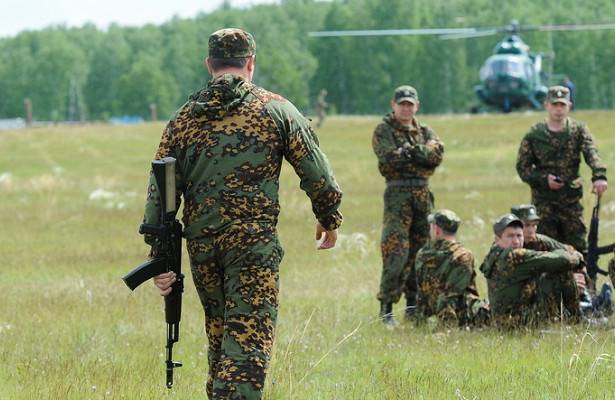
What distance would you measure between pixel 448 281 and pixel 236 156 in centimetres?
482

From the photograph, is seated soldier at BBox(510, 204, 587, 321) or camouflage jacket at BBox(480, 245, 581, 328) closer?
camouflage jacket at BBox(480, 245, 581, 328)

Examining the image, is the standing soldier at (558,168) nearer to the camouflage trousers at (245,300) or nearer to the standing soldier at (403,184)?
the standing soldier at (403,184)

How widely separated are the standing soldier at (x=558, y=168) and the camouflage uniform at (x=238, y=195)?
5.73m

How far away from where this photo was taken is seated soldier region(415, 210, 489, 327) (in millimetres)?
10469

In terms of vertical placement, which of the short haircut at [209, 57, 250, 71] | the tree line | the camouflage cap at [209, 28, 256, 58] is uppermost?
the camouflage cap at [209, 28, 256, 58]

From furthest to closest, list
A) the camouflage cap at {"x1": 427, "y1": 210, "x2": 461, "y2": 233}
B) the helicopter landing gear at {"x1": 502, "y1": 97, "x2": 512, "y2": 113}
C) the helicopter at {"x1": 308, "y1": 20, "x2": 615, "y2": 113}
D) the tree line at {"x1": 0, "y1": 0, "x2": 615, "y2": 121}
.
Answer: the tree line at {"x1": 0, "y1": 0, "x2": 615, "y2": 121}, the helicopter landing gear at {"x1": 502, "y1": 97, "x2": 512, "y2": 113}, the helicopter at {"x1": 308, "y1": 20, "x2": 615, "y2": 113}, the camouflage cap at {"x1": 427, "y1": 210, "x2": 461, "y2": 233}

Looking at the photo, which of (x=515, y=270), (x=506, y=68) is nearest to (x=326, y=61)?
(x=506, y=68)

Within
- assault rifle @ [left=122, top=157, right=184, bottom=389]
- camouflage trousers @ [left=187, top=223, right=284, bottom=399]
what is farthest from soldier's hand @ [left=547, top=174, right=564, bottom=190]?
assault rifle @ [left=122, top=157, right=184, bottom=389]

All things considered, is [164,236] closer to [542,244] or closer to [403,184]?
[542,244]

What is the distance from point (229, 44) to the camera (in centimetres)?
626

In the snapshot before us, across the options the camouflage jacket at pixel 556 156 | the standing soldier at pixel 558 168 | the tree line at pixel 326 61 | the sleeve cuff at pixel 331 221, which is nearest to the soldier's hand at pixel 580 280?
the standing soldier at pixel 558 168

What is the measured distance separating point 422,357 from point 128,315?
12.2 feet

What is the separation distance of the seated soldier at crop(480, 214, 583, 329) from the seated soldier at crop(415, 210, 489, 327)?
280 millimetres

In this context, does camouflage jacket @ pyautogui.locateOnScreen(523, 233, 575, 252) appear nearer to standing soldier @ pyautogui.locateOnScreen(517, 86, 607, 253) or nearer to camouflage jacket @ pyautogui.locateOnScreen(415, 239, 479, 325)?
camouflage jacket @ pyautogui.locateOnScreen(415, 239, 479, 325)
